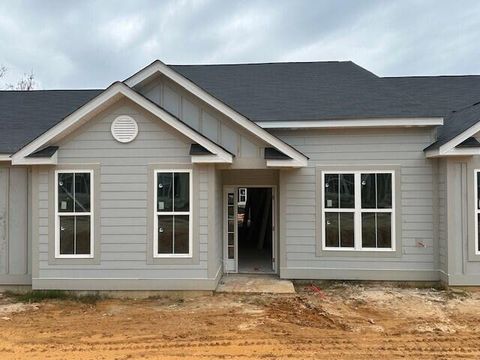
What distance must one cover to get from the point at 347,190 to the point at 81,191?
18.1ft

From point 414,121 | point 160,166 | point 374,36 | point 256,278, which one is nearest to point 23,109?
point 160,166

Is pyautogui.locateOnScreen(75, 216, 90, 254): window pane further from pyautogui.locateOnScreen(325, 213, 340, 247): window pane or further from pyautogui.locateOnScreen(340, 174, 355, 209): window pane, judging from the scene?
pyautogui.locateOnScreen(340, 174, 355, 209): window pane

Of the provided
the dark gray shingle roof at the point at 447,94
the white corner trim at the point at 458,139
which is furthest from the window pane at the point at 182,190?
the dark gray shingle roof at the point at 447,94

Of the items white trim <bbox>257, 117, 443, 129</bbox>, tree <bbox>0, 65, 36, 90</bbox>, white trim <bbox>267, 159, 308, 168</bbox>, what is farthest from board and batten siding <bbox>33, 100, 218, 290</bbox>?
tree <bbox>0, 65, 36, 90</bbox>

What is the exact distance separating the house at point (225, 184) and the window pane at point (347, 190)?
0.02 metres

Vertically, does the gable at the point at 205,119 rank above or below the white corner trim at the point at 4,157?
above

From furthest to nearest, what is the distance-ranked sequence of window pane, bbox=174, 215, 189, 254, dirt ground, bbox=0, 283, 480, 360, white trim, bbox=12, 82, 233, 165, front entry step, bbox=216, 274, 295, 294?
front entry step, bbox=216, 274, 295, 294, window pane, bbox=174, 215, 189, 254, white trim, bbox=12, 82, 233, 165, dirt ground, bbox=0, 283, 480, 360

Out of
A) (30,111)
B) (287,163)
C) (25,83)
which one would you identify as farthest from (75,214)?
(25,83)

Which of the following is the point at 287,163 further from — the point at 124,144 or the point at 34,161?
the point at 34,161

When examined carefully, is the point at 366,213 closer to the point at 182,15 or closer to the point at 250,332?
the point at 250,332

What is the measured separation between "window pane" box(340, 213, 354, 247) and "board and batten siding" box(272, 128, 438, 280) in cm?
28

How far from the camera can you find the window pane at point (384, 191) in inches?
326

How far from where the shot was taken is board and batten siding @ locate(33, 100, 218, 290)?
24.1 feet

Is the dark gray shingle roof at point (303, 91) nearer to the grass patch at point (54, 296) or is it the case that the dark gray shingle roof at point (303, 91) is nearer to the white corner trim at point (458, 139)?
the white corner trim at point (458, 139)
